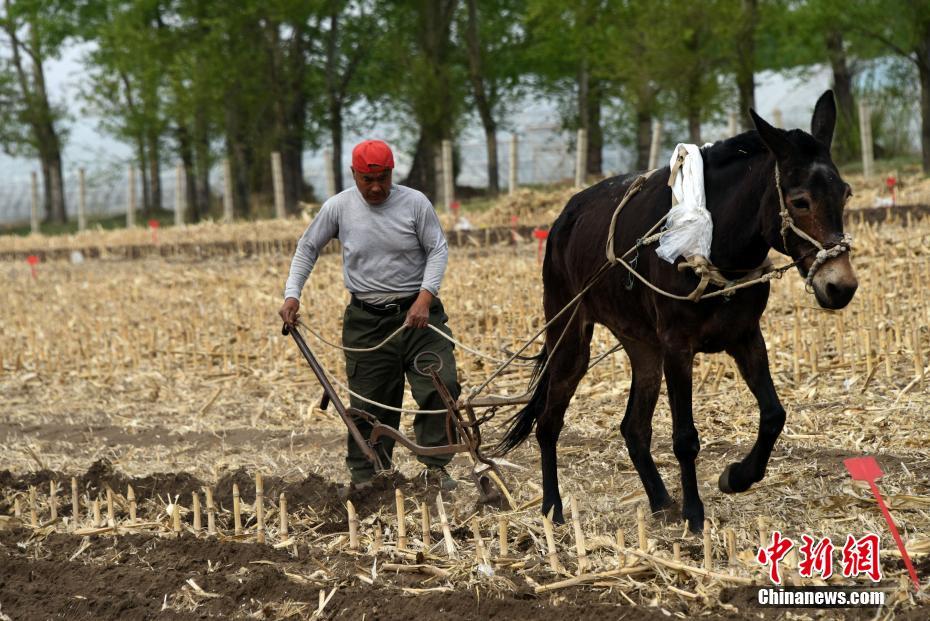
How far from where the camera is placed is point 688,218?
5.72m

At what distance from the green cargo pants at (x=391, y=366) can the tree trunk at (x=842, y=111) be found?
70.1ft

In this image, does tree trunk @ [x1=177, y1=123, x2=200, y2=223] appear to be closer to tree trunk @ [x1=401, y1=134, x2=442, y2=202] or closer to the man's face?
tree trunk @ [x1=401, y1=134, x2=442, y2=202]

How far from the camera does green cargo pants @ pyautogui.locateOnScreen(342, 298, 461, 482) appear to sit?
736cm

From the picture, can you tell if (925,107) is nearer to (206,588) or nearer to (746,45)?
(746,45)

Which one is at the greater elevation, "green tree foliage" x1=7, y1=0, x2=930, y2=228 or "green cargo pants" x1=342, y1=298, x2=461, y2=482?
"green tree foliage" x1=7, y1=0, x2=930, y2=228

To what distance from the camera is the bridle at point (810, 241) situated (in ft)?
17.0

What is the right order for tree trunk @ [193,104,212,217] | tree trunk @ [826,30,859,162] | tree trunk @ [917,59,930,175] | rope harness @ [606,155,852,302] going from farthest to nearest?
tree trunk @ [193,104,212,217] < tree trunk @ [826,30,859,162] < tree trunk @ [917,59,930,175] < rope harness @ [606,155,852,302]

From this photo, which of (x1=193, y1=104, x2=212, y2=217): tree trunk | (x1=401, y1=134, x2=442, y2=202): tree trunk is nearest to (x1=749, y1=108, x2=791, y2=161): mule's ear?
(x1=401, y1=134, x2=442, y2=202): tree trunk

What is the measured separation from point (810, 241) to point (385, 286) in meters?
2.88

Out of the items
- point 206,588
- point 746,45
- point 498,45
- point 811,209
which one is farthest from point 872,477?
point 498,45

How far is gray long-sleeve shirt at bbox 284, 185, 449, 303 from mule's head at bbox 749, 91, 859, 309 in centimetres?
237

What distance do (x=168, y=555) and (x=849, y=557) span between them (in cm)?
341

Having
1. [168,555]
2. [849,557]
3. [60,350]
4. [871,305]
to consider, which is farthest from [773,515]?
[60,350]

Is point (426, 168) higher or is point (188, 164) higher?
point (188, 164)
